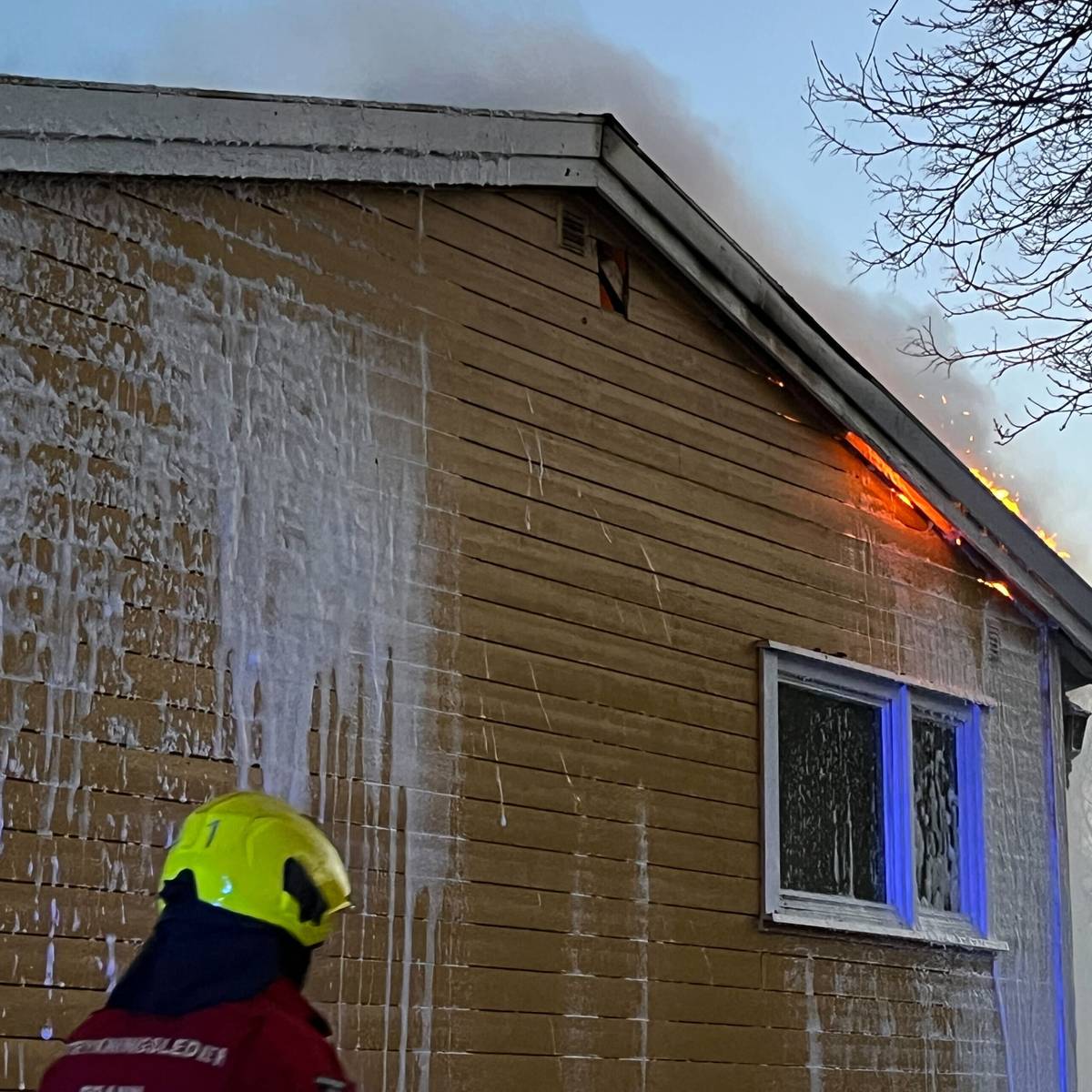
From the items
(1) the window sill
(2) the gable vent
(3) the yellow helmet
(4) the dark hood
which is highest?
(2) the gable vent

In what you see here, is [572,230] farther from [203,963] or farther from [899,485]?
[203,963]

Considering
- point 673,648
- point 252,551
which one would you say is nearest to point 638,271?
point 673,648

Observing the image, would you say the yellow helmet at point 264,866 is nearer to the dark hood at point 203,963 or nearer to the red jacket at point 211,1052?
the dark hood at point 203,963

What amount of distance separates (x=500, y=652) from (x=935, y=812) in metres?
3.29

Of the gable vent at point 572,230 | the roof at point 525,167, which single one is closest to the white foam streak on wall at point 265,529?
the roof at point 525,167

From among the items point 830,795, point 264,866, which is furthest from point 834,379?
point 264,866

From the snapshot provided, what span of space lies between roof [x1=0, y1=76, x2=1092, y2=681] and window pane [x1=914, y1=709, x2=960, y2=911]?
3.34 feet

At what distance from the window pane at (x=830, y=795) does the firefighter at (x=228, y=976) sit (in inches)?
209

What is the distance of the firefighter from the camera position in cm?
276

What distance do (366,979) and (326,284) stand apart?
2.48 meters

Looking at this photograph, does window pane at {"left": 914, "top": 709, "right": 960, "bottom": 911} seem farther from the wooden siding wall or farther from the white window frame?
the wooden siding wall

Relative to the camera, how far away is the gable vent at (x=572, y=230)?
766 cm

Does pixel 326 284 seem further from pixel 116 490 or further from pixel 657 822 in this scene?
pixel 657 822

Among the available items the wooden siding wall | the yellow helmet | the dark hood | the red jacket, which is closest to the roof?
the wooden siding wall
